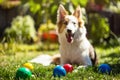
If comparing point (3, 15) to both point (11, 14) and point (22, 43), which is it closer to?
point (11, 14)

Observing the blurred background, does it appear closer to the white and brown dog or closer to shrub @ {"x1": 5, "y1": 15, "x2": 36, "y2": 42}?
shrub @ {"x1": 5, "y1": 15, "x2": 36, "y2": 42}

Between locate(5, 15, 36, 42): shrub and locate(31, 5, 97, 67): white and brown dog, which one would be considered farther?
locate(5, 15, 36, 42): shrub

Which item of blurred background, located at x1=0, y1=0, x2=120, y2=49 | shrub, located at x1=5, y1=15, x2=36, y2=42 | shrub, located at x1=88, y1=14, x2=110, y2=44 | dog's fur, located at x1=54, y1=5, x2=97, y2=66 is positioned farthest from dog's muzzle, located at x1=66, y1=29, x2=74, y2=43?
shrub, located at x1=5, y1=15, x2=36, y2=42

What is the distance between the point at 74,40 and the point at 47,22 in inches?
217

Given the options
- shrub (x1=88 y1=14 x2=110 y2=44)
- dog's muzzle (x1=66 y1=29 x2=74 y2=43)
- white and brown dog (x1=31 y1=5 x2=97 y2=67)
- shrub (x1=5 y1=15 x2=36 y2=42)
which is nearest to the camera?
dog's muzzle (x1=66 y1=29 x2=74 y2=43)

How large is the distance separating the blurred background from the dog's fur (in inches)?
76.5

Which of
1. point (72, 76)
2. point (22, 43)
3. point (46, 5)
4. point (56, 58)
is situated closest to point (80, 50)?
point (56, 58)

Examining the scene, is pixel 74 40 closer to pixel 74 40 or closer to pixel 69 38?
pixel 74 40

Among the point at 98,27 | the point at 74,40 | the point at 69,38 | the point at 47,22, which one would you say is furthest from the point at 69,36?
the point at 47,22

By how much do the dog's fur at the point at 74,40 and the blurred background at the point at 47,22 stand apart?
76.5 inches

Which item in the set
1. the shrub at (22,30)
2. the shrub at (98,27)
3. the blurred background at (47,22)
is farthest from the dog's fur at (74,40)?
the shrub at (22,30)

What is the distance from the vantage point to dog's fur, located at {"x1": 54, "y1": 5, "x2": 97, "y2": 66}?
7820mm

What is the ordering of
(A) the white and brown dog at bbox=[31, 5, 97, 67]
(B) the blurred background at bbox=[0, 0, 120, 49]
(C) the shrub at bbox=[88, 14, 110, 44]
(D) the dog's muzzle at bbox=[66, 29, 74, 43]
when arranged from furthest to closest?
1. (C) the shrub at bbox=[88, 14, 110, 44]
2. (B) the blurred background at bbox=[0, 0, 120, 49]
3. (A) the white and brown dog at bbox=[31, 5, 97, 67]
4. (D) the dog's muzzle at bbox=[66, 29, 74, 43]

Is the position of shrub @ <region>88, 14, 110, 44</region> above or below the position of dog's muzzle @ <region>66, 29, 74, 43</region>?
below
